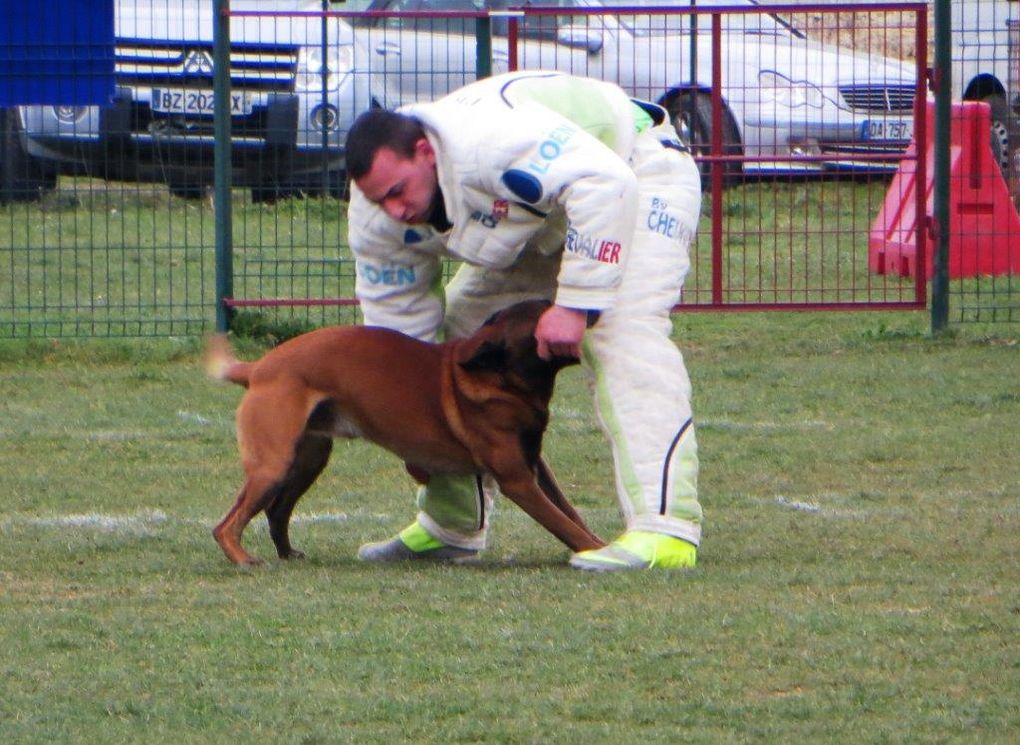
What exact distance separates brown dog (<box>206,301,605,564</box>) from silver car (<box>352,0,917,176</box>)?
450cm

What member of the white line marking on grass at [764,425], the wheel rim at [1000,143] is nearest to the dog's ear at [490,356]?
the white line marking on grass at [764,425]

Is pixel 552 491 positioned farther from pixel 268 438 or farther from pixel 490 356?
pixel 268 438

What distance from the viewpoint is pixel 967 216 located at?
1076 cm

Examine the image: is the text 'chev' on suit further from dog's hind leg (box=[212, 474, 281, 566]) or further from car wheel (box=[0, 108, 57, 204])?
car wheel (box=[0, 108, 57, 204])

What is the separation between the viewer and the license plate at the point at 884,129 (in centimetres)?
949

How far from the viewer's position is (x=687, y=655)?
3885mm

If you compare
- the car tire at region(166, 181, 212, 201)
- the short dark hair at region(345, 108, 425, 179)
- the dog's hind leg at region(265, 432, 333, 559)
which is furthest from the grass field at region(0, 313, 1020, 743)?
the car tire at region(166, 181, 212, 201)

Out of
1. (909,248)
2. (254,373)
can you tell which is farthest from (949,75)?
(254,373)

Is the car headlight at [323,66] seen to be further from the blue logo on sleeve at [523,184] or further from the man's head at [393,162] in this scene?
the blue logo on sleeve at [523,184]

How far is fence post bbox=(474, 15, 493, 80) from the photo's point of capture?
357 inches

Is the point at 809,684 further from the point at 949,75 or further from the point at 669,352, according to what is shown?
the point at 949,75

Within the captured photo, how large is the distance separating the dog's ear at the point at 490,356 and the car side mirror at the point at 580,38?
5.02 m

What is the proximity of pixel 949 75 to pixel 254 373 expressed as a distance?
18.3 ft

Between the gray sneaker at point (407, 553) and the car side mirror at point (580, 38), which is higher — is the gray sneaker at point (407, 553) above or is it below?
below
